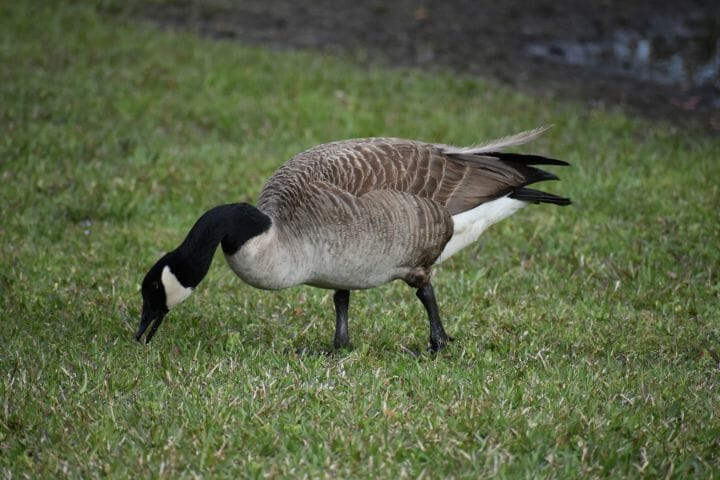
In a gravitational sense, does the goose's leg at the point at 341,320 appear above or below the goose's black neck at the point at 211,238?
below

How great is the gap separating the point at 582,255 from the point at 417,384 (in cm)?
293

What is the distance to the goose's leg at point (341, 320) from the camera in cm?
603

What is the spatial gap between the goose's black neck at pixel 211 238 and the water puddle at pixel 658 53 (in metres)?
9.28

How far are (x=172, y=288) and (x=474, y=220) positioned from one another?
2.00m

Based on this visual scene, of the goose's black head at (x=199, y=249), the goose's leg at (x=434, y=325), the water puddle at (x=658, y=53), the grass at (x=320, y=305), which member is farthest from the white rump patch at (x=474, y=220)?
the water puddle at (x=658, y=53)

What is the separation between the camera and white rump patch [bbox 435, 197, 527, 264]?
20.0 ft

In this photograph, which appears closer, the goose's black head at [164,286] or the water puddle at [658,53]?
the goose's black head at [164,286]

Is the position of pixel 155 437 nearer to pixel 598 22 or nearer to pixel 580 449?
pixel 580 449

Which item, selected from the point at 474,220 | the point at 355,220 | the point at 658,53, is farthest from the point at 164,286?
the point at 658,53

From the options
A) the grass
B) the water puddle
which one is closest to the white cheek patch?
the grass

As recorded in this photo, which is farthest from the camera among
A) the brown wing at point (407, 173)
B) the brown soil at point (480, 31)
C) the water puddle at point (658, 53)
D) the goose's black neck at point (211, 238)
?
the water puddle at point (658, 53)

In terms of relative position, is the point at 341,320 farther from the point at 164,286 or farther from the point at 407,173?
the point at 164,286

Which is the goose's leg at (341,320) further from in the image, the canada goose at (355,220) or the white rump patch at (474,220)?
the white rump patch at (474,220)

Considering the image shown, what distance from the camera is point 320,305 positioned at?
22.8 feet
